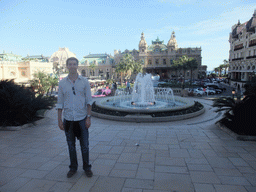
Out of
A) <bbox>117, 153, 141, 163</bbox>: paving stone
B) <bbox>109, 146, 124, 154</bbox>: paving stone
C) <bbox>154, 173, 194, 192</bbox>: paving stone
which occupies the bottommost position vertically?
<bbox>109, 146, 124, 154</bbox>: paving stone

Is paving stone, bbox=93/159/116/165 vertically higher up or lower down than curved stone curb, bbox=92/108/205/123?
higher up


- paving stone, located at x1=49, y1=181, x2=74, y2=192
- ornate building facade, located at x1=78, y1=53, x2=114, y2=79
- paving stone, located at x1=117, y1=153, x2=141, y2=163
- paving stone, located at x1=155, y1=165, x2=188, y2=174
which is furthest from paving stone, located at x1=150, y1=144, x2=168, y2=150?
ornate building facade, located at x1=78, y1=53, x2=114, y2=79

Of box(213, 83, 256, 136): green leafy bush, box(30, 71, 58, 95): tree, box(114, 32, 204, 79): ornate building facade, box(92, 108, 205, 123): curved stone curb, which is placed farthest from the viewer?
box(114, 32, 204, 79): ornate building facade

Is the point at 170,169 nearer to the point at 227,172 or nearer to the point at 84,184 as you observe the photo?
the point at 227,172

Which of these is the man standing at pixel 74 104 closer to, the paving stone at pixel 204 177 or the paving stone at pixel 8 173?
the paving stone at pixel 8 173

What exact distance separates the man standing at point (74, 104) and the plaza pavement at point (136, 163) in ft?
1.53

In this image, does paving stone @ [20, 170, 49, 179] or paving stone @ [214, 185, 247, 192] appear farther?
paving stone @ [20, 170, 49, 179]

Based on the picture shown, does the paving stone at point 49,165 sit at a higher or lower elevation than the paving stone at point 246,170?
lower

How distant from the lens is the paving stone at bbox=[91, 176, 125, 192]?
2.91 m

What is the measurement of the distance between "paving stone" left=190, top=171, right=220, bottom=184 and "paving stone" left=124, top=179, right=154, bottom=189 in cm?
79

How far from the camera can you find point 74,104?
10.2 ft

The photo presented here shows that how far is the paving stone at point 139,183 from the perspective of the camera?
9.77ft

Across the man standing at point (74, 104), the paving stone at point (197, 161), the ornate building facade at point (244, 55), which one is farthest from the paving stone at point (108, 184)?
the ornate building facade at point (244, 55)

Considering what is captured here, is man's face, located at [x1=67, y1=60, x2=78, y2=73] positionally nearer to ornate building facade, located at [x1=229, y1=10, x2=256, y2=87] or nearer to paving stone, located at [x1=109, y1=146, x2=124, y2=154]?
paving stone, located at [x1=109, y1=146, x2=124, y2=154]
